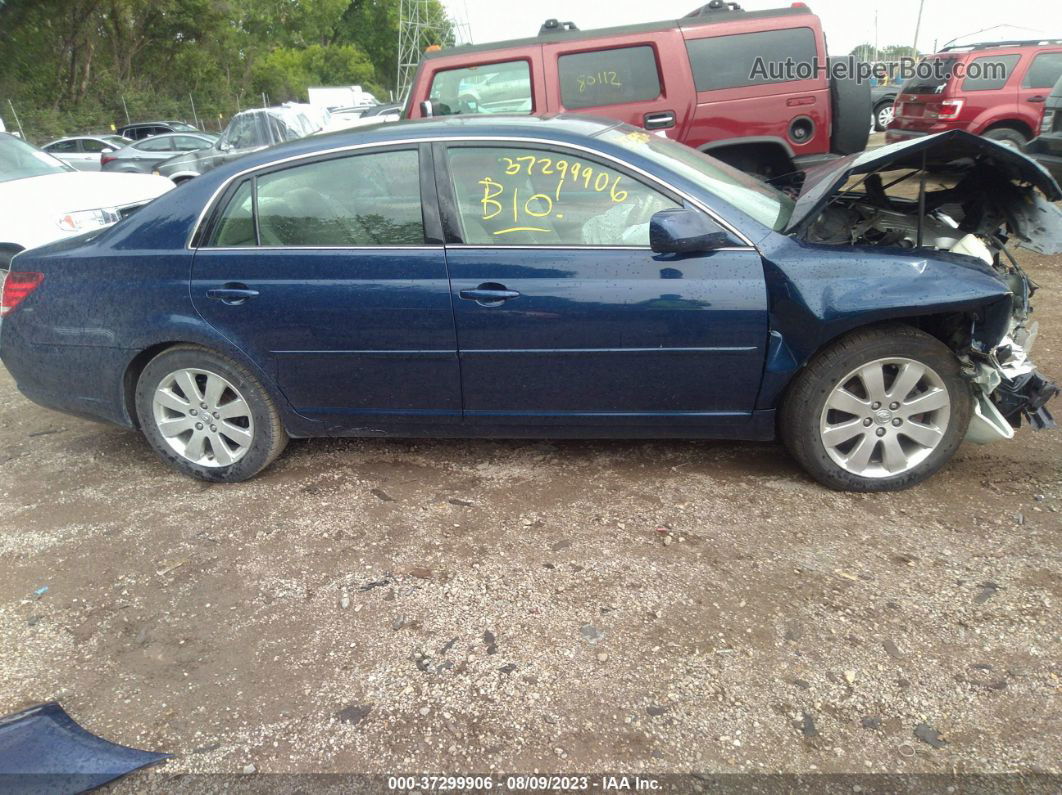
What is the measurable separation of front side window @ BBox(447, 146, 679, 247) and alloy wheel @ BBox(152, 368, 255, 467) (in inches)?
54.6

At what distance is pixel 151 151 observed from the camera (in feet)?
55.1

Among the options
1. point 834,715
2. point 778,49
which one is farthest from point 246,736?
point 778,49

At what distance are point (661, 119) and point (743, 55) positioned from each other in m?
0.88

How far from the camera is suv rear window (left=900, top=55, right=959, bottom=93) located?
11.0 meters

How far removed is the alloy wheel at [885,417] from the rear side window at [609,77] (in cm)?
437

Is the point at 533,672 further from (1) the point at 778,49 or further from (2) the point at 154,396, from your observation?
(1) the point at 778,49

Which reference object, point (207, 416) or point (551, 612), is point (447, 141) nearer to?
point (207, 416)

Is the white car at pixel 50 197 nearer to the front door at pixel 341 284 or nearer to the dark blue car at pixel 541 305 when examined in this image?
the dark blue car at pixel 541 305

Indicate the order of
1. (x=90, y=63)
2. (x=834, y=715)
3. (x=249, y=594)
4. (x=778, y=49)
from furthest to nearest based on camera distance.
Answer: (x=90, y=63), (x=778, y=49), (x=249, y=594), (x=834, y=715)

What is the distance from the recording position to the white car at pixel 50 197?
6434 millimetres

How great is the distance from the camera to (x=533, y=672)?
248 centimetres

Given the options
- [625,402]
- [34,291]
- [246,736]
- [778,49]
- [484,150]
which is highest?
[778,49]

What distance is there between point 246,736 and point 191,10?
4282 centimetres

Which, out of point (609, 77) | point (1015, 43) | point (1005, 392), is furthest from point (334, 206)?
point (1015, 43)
